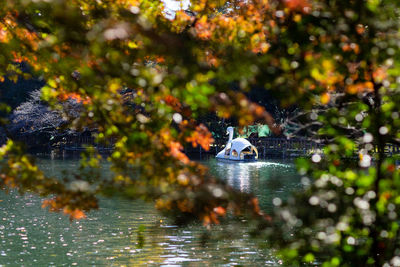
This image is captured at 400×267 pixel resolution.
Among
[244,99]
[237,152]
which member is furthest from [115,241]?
[237,152]

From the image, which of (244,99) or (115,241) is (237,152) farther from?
(244,99)

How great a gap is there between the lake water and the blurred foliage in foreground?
4.87 metres

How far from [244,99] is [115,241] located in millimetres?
10355

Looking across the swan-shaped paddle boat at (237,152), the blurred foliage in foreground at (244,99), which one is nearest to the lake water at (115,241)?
the blurred foliage in foreground at (244,99)

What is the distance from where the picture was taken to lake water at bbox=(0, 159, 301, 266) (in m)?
12.7

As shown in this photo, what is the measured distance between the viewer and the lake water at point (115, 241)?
12.7 meters

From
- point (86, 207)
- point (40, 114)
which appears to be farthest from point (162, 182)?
point (40, 114)

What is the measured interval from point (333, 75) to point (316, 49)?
0.82 ft

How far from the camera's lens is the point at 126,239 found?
49.1ft

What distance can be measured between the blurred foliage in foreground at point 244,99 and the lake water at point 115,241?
16.0 feet

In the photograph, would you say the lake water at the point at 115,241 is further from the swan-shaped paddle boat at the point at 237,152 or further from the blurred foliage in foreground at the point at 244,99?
the swan-shaped paddle boat at the point at 237,152

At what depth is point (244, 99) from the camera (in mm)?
4984

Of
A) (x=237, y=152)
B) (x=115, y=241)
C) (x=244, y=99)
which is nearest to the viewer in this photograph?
(x=244, y=99)

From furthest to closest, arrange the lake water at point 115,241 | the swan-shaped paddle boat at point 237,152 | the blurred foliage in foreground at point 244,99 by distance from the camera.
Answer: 1. the swan-shaped paddle boat at point 237,152
2. the lake water at point 115,241
3. the blurred foliage in foreground at point 244,99
